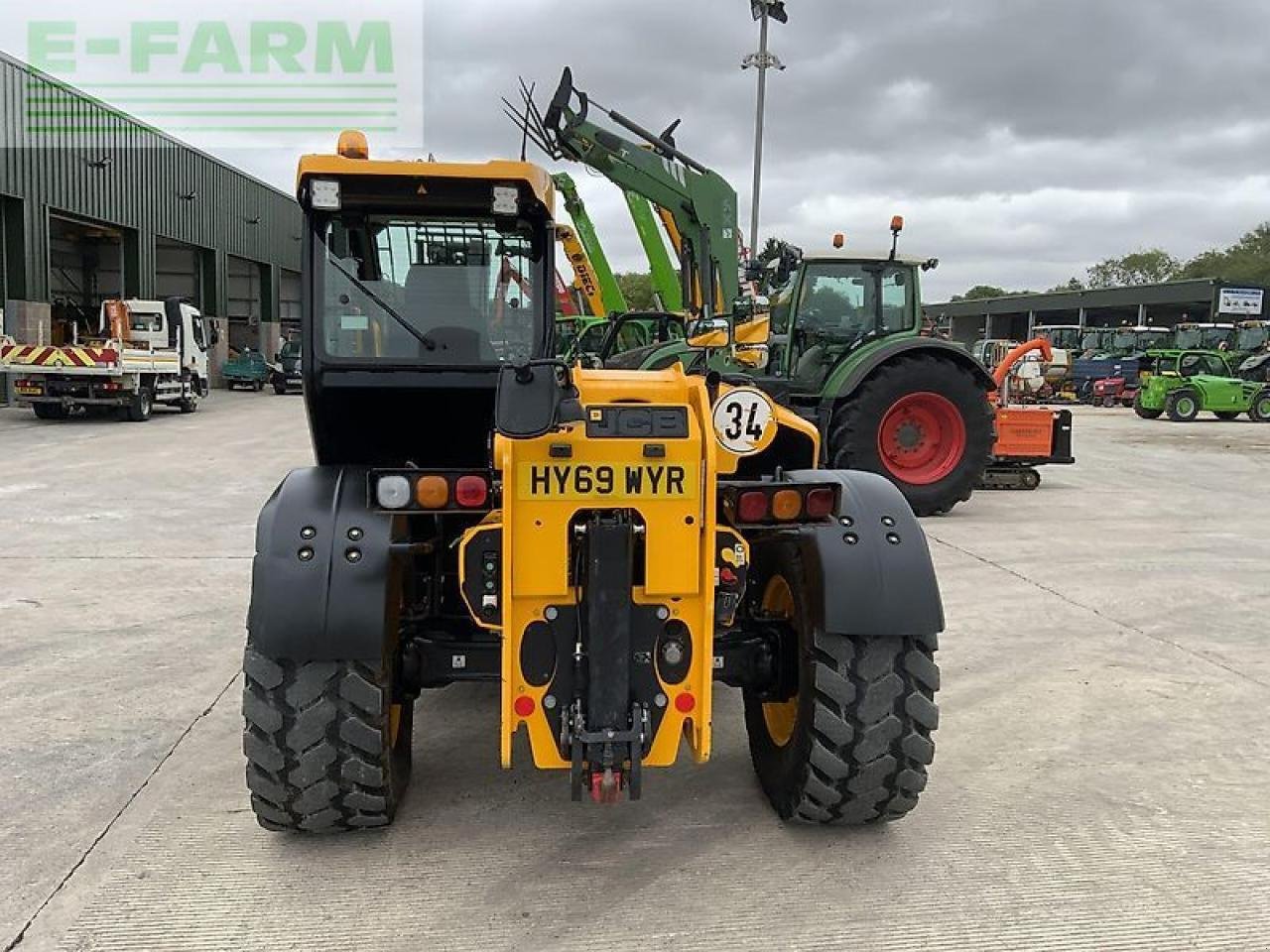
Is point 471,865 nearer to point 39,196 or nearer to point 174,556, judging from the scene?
point 174,556

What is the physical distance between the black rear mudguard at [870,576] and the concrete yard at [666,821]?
754 mm

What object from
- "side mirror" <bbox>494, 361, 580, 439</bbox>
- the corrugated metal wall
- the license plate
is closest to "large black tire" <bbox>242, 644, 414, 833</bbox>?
the license plate

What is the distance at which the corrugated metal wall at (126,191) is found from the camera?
71.3ft

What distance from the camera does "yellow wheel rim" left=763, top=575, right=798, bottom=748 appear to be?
3652 mm

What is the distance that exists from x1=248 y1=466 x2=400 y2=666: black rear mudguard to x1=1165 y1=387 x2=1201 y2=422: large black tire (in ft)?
80.5

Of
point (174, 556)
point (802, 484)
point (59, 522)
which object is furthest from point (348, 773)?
point (59, 522)

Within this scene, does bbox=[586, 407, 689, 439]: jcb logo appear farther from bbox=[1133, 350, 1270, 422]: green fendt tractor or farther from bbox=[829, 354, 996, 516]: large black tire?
bbox=[1133, 350, 1270, 422]: green fendt tractor

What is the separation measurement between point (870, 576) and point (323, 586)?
5.34ft

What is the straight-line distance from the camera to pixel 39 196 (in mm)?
22359

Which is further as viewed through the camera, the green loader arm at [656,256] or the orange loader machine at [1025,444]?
the green loader arm at [656,256]

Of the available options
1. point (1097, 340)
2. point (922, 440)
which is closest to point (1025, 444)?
point (922, 440)

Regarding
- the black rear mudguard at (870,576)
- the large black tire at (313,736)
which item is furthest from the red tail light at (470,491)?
the black rear mudguard at (870,576)

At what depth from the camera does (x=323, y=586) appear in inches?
122

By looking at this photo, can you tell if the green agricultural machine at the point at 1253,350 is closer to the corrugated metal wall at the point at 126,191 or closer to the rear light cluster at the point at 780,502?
the corrugated metal wall at the point at 126,191
